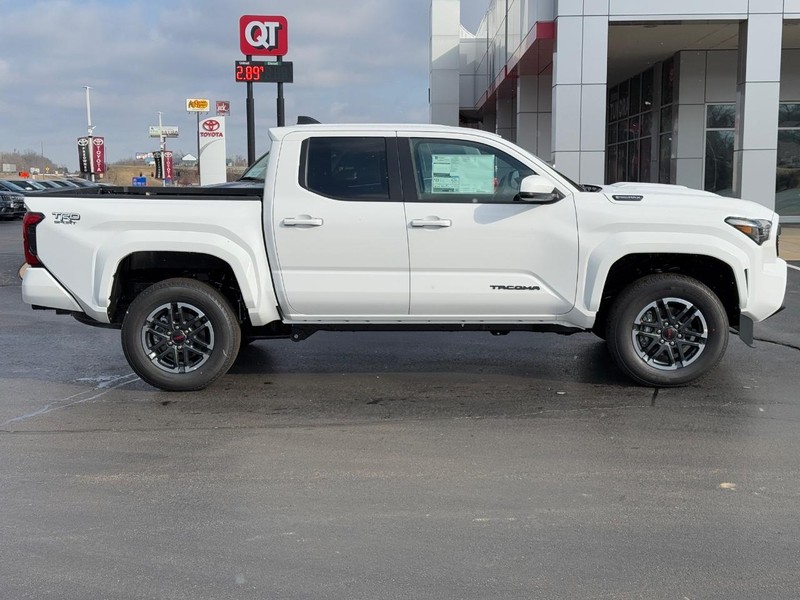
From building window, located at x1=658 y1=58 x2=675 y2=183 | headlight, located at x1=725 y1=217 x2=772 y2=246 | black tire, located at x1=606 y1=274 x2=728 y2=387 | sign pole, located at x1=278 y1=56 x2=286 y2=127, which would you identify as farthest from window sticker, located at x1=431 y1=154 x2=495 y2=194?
building window, located at x1=658 y1=58 x2=675 y2=183

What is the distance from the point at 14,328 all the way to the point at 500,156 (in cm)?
617

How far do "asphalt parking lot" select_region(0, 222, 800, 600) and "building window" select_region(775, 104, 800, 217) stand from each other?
60.7ft

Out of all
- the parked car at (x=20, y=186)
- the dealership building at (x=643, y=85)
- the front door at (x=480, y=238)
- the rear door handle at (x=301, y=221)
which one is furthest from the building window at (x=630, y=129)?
the rear door handle at (x=301, y=221)

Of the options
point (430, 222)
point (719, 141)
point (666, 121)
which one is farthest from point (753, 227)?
point (666, 121)

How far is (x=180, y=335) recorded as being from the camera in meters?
6.64

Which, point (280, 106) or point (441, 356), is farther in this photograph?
point (280, 106)

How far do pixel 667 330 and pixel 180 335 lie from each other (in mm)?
3771

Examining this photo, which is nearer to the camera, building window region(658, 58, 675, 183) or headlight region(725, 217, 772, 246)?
headlight region(725, 217, 772, 246)

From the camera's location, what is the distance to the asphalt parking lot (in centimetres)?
373

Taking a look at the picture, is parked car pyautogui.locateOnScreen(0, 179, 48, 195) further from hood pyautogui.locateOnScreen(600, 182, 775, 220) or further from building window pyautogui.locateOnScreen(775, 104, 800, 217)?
hood pyautogui.locateOnScreen(600, 182, 775, 220)

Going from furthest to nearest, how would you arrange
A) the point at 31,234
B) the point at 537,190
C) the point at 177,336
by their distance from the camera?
the point at 177,336 → the point at 31,234 → the point at 537,190

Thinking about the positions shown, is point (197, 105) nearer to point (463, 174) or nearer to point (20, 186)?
point (20, 186)

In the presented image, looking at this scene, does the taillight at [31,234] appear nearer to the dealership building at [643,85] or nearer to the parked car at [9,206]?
the dealership building at [643,85]

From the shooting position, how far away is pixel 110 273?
648 centimetres
